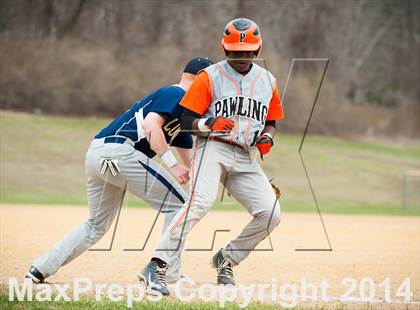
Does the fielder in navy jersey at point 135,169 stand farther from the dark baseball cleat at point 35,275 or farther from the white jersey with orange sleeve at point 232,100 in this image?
the white jersey with orange sleeve at point 232,100

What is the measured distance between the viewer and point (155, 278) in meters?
7.44

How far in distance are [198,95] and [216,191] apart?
2.79 feet

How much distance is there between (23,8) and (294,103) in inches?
490

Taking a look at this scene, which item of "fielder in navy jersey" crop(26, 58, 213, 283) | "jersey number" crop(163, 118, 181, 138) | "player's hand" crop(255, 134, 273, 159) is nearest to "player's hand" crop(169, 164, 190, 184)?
"fielder in navy jersey" crop(26, 58, 213, 283)

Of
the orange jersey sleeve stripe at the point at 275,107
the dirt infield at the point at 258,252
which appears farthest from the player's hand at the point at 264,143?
the dirt infield at the point at 258,252

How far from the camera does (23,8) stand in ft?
123

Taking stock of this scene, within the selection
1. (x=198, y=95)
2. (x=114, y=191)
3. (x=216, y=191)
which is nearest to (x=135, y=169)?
(x=114, y=191)

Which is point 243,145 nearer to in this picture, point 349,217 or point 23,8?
point 349,217

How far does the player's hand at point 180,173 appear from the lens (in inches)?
299

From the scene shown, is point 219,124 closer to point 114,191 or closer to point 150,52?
point 114,191

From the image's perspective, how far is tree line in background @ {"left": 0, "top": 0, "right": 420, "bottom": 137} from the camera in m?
34.0

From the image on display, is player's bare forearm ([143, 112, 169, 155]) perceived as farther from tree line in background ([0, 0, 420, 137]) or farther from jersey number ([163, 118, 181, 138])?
tree line in background ([0, 0, 420, 137])

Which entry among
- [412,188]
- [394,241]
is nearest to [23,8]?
[412,188]

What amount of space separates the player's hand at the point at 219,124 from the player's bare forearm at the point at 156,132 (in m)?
0.49
